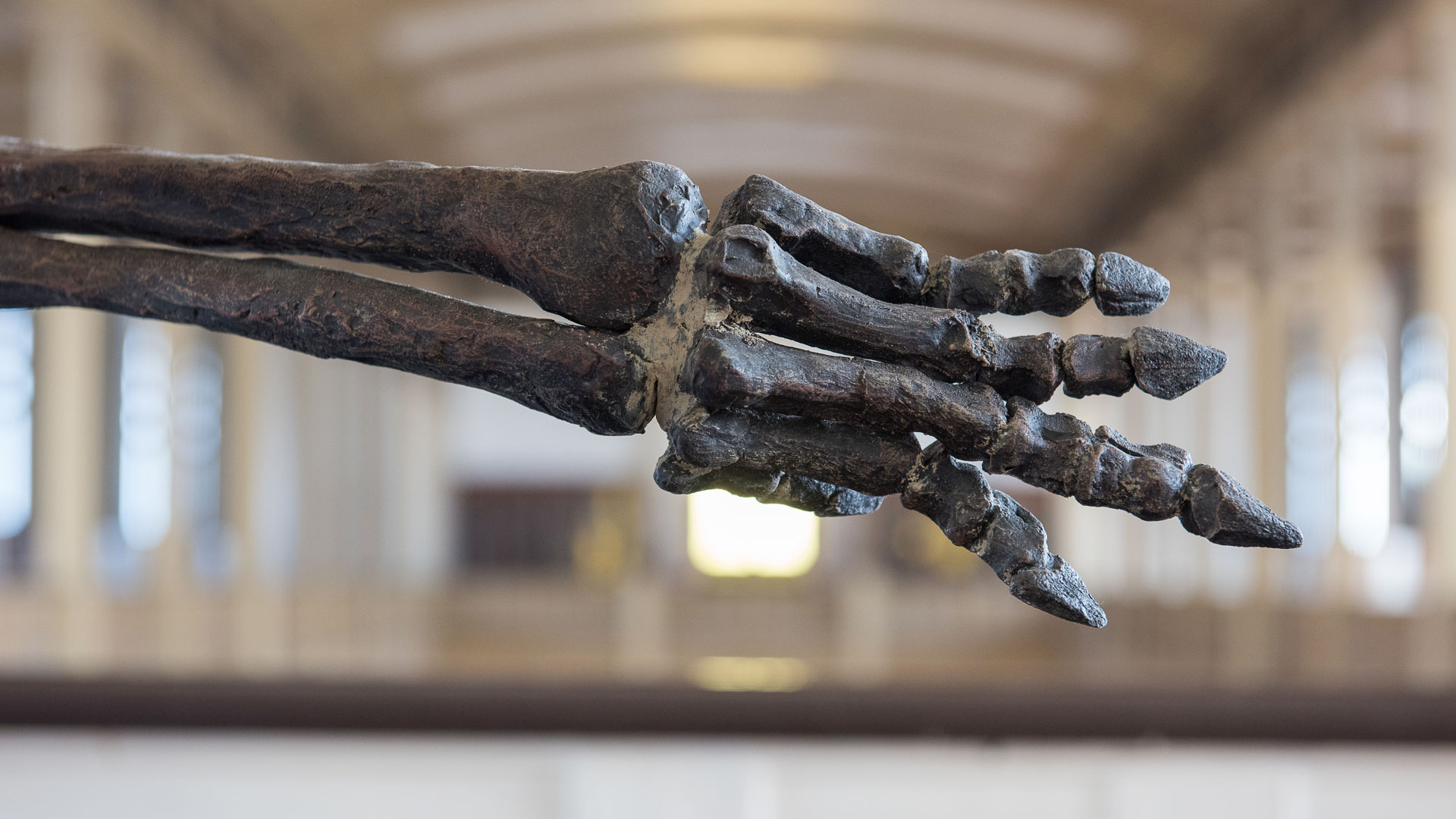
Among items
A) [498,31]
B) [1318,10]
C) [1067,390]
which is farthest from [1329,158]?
[1067,390]

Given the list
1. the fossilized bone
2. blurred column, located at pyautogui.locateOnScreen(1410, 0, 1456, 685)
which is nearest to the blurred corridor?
blurred column, located at pyautogui.locateOnScreen(1410, 0, 1456, 685)

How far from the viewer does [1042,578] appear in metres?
0.69

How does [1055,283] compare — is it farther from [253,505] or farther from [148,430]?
[253,505]

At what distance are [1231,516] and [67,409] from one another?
5562mm

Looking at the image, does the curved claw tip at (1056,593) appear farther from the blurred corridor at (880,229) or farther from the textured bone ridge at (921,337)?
the blurred corridor at (880,229)

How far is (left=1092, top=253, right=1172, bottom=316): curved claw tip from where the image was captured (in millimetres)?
737

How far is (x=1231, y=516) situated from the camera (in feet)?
2.27

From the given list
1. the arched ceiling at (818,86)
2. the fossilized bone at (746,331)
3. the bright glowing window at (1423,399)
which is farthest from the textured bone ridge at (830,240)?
the arched ceiling at (818,86)

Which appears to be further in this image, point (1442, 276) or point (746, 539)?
point (746, 539)

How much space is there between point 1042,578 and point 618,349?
0.28 meters

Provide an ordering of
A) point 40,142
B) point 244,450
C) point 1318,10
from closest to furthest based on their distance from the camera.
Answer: point 40,142
point 1318,10
point 244,450

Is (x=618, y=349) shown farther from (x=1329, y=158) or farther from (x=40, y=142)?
(x=1329, y=158)

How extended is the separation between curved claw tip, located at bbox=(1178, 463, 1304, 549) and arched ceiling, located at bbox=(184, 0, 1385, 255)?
5847 millimetres

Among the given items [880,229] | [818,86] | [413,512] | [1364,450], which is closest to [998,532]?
[818,86]
